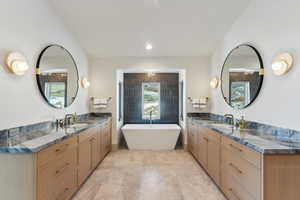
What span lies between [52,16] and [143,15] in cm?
148

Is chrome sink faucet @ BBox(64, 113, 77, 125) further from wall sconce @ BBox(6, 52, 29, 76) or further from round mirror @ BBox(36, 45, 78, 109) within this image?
Answer: wall sconce @ BBox(6, 52, 29, 76)

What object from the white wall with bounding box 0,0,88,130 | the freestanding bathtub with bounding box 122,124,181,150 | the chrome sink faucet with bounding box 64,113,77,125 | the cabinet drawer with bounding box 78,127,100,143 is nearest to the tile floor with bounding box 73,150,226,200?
the freestanding bathtub with bounding box 122,124,181,150

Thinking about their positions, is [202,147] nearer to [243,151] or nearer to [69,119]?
[243,151]

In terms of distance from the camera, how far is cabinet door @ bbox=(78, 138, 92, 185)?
2.62 m

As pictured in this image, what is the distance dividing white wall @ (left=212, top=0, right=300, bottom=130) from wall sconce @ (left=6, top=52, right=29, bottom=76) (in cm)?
303

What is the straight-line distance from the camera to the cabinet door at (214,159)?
8.43 feet

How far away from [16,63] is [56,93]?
3.23 ft

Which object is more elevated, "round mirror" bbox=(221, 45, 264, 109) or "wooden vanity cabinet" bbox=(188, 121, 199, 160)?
"round mirror" bbox=(221, 45, 264, 109)

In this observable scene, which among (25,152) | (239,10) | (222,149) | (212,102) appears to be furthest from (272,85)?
(25,152)

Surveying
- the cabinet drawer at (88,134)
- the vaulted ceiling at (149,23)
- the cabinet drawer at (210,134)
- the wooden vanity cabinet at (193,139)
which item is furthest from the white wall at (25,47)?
the wooden vanity cabinet at (193,139)

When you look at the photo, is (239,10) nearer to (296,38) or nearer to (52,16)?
(296,38)

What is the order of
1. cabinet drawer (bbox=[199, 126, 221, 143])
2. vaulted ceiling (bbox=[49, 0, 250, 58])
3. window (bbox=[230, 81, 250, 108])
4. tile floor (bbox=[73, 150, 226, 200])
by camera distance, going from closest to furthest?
tile floor (bbox=[73, 150, 226, 200])
cabinet drawer (bbox=[199, 126, 221, 143])
window (bbox=[230, 81, 250, 108])
vaulted ceiling (bbox=[49, 0, 250, 58])

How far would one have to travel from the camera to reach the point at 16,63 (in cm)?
203

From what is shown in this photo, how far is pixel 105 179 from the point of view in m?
2.98
